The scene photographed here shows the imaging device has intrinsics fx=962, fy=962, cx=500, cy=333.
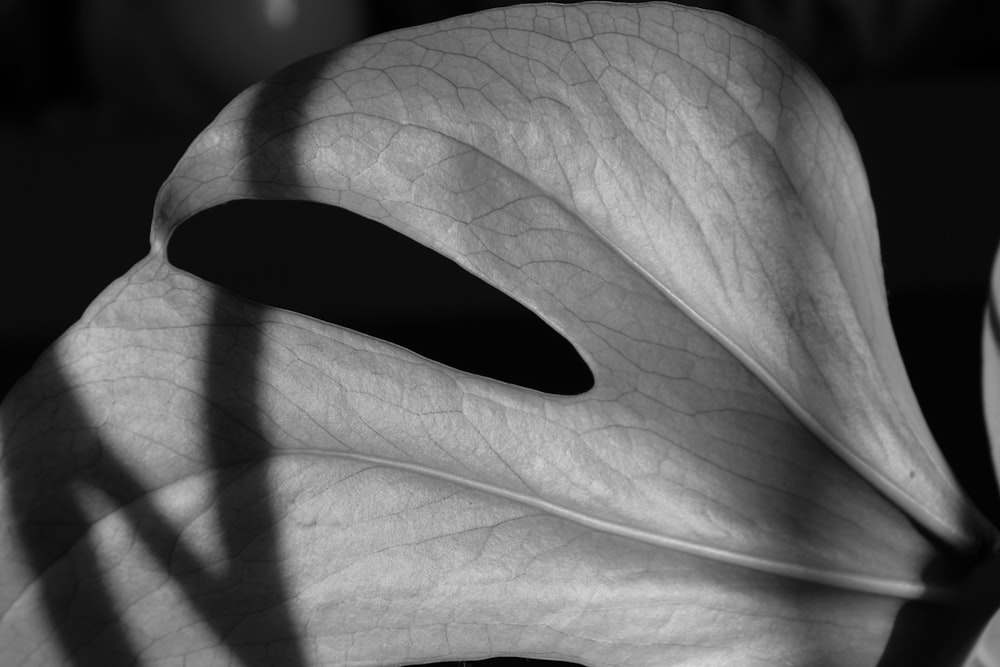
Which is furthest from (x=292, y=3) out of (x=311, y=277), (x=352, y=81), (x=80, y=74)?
(x=352, y=81)

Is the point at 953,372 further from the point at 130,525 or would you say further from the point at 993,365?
the point at 130,525

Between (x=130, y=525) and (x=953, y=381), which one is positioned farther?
(x=953, y=381)

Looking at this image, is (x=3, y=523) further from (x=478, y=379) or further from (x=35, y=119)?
(x=35, y=119)

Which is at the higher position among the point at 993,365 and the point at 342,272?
the point at 993,365

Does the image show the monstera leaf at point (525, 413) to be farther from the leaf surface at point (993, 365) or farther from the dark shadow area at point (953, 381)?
the dark shadow area at point (953, 381)

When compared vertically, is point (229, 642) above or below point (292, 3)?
below

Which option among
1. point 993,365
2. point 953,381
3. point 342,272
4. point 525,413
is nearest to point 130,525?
point 525,413
